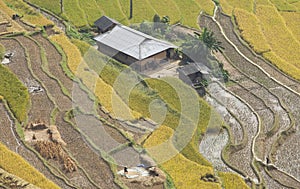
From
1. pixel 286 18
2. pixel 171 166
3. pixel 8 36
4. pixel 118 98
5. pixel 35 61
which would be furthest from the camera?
pixel 286 18

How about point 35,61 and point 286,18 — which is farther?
point 286,18

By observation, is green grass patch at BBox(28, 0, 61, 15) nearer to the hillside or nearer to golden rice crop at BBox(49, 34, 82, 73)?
the hillside

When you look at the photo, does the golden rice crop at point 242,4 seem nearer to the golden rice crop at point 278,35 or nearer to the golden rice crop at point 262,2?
the golden rice crop at point 262,2

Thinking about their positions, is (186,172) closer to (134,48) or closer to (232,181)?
(232,181)

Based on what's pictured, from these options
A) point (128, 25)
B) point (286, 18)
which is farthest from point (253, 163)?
point (286, 18)

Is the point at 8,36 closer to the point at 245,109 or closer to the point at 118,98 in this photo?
the point at 118,98

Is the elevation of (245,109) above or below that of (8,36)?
below

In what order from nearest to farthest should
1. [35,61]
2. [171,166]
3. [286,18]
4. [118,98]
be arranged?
[171,166]
[118,98]
[35,61]
[286,18]
